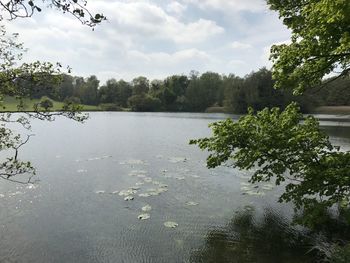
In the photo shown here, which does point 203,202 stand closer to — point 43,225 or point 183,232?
point 183,232

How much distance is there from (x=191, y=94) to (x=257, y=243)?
127m

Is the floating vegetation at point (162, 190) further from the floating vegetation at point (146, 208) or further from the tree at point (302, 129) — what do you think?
the tree at point (302, 129)

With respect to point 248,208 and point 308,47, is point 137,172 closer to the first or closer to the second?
point 248,208

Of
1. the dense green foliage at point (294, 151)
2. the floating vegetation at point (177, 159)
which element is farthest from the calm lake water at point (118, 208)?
the dense green foliage at point (294, 151)

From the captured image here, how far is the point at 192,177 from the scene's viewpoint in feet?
75.9

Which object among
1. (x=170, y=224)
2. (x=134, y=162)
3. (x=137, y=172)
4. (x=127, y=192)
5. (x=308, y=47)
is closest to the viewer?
(x=308, y=47)

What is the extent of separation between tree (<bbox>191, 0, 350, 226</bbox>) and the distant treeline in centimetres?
9136

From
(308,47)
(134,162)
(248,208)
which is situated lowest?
(134,162)

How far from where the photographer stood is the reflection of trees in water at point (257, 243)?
11.6 meters

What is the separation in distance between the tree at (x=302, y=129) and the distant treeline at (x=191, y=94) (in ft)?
300

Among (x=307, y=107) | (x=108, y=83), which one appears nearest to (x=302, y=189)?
(x=307, y=107)

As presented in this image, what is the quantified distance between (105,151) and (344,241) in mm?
24955

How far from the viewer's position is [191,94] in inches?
5448

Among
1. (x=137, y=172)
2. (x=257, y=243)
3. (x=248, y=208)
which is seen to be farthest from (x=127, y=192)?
(x=257, y=243)
